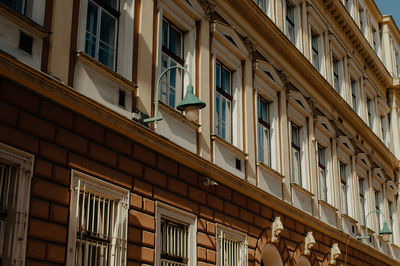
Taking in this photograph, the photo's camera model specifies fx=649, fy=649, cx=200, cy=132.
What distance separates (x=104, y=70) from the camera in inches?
421

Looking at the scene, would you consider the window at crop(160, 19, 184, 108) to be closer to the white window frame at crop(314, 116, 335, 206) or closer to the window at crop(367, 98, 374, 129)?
the white window frame at crop(314, 116, 335, 206)

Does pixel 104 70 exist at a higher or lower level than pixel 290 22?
lower

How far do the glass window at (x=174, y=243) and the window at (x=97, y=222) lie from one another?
1.46 meters

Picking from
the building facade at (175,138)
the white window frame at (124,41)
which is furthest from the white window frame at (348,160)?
the white window frame at (124,41)

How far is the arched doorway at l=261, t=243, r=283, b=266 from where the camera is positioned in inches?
632

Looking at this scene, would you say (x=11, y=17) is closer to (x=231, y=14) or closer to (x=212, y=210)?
(x=212, y=210)

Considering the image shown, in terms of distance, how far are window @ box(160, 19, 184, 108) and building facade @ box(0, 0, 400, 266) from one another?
1.7 inches

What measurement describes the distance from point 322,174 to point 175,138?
9717 millimetres

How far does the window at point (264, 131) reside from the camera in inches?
661

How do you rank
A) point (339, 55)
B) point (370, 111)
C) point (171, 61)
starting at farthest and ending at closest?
point (370, 111) < point (339, 55) < point (171, 61)

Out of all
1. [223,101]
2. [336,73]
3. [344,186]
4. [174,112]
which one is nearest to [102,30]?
[174,112]

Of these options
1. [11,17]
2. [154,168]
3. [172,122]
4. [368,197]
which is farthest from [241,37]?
[368,197]

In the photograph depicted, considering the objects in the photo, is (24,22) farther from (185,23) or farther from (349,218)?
(349,218)

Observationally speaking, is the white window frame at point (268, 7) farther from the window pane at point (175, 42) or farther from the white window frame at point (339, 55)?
the white window frame at point (339, 55)
